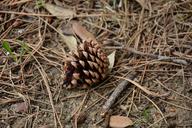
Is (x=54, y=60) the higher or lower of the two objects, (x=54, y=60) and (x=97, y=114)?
the higher

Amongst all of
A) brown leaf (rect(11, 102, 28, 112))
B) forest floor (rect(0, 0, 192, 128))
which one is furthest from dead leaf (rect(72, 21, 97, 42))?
brown leaf (rect(11, 102, 28, 112))

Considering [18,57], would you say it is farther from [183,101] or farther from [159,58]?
[183,101]

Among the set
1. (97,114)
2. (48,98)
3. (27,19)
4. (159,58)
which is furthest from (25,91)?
(159,58)

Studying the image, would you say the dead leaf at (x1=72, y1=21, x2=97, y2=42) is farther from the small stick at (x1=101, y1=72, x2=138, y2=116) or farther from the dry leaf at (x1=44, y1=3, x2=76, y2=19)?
the small stick at (x1=101, y1=72, x2=138, y2=116)

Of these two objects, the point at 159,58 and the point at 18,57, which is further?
the point at 18,57

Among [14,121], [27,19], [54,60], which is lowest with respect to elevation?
[14,121]
